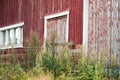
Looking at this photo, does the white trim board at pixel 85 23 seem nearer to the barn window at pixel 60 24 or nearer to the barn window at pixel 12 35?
the barn window at pixel 60 24

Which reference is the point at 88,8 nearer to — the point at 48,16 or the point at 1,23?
the point at 48,16

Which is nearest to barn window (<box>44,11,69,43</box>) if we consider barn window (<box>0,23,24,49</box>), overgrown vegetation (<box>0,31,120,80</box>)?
barn window (<box>0,23,24,49</box>)

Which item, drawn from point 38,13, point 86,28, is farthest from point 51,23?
point 86,28

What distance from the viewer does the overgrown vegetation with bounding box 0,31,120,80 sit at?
10.8 m

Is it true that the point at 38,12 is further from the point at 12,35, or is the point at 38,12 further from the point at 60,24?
the point at 12,35

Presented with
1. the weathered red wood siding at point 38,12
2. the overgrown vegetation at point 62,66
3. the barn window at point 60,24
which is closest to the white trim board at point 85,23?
the weathered red wood siding at point 38,12

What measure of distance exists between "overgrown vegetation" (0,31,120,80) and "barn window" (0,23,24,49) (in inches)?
344

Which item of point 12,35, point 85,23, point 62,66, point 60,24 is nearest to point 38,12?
point 60,24

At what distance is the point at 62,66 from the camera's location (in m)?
11.4

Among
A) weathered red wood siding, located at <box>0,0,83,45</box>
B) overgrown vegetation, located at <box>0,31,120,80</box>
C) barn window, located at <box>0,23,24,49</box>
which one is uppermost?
weathered red wood siding, located at <box>0,0,83,45</box>

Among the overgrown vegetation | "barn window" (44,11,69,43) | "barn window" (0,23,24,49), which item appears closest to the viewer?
the overgrown vegetation

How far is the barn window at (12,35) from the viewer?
22.4 m

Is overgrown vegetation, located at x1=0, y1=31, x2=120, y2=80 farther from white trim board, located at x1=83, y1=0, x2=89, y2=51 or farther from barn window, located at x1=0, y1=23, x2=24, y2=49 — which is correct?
barn window, located at x1=0, y1=23, x2=24, y2=49

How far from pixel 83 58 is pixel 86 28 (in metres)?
4.42
